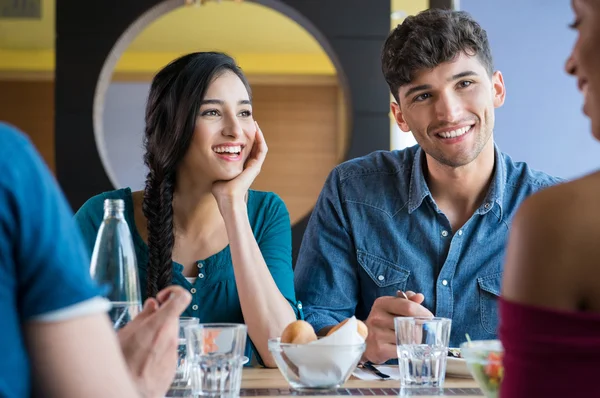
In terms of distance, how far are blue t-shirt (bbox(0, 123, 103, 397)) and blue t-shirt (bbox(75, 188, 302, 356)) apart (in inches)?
52.7

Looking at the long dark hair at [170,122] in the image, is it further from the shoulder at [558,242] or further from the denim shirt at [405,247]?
the shoulder at [558,242]

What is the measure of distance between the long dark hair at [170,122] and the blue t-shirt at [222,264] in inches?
2.5

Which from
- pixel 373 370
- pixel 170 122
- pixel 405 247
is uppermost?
pixel 170 122

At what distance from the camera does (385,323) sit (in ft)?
5.48

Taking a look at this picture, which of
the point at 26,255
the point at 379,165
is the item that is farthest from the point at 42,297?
the point at 379,165

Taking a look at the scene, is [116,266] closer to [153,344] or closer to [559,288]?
[153,344]

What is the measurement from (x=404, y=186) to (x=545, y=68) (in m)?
1.96

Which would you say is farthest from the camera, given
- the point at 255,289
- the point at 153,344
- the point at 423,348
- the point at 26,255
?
the point at 255,289

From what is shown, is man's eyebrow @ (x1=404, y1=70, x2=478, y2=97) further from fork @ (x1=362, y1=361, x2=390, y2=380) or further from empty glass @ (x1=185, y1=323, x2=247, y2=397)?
empty glass @ (x1=185, y1=323, x2=247, y2=397)

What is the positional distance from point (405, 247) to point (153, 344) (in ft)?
3.92

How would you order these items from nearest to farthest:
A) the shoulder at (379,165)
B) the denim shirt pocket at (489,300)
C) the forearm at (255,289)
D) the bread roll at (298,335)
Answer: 1. the bread roll at (298,335)
2. the forearm at (255,289)
3. the denim shirt pocket at (489,300)
4. the shoulder at (379,165)

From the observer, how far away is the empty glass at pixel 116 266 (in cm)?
130

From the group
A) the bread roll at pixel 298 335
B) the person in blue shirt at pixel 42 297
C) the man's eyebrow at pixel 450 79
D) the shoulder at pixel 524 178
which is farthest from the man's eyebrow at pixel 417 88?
the person in blue shirt at pixel 42 297

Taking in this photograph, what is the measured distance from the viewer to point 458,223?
218 centimetres
